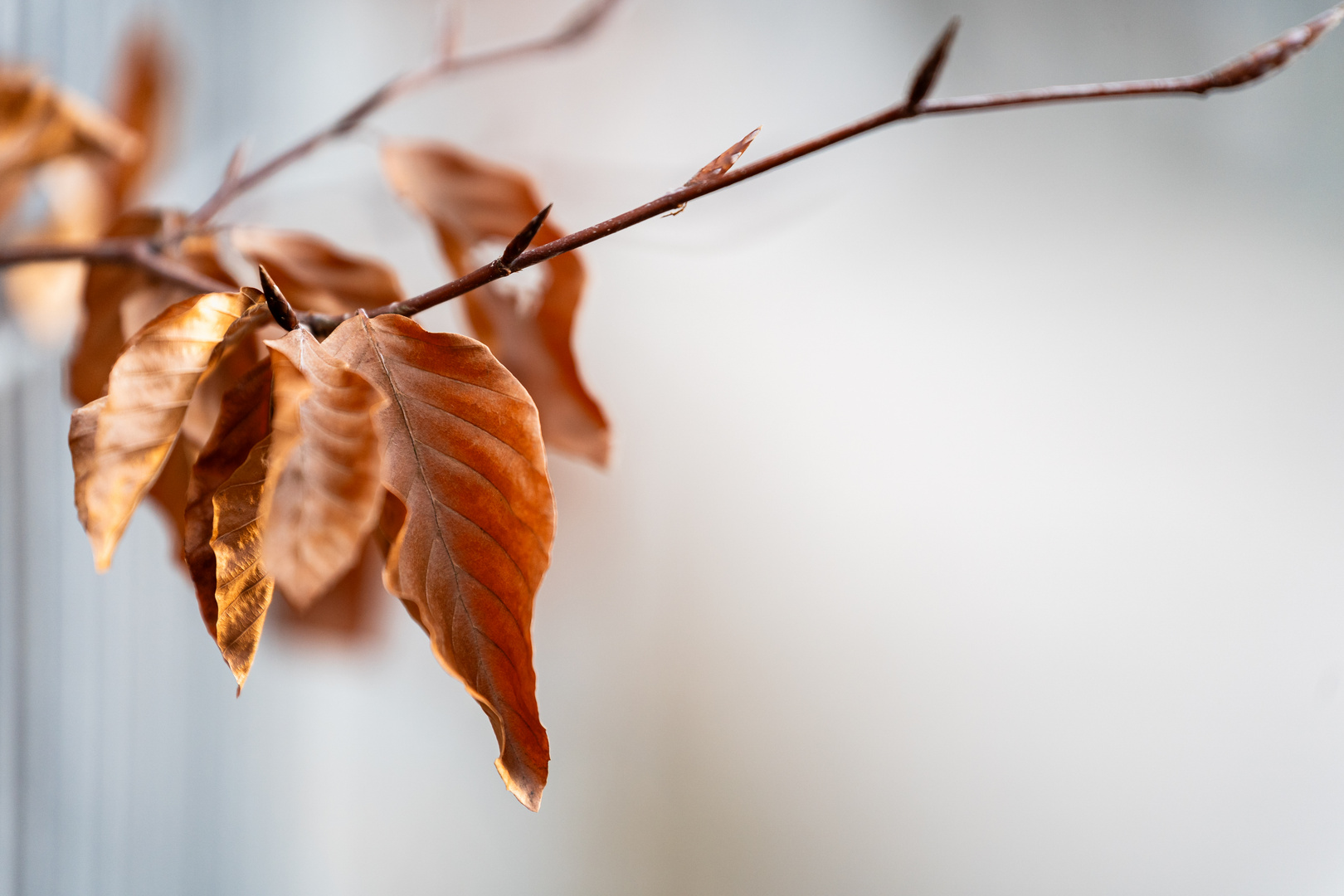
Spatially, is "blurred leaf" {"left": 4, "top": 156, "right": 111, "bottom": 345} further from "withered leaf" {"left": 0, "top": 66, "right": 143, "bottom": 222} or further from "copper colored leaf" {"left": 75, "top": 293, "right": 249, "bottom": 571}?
"copper colored leaf" {"left": 75, "top": 293, "right": 249, "bottom": 571}

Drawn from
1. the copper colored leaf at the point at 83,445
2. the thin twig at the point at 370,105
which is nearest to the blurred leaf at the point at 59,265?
the thin twig at the point at 370,105

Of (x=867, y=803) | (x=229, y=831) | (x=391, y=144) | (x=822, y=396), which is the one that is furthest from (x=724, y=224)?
(x=229, y=831)

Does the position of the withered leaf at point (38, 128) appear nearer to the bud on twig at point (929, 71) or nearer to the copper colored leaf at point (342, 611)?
the copper colored leaf at point (342, 611)

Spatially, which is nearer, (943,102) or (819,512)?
(943,102)

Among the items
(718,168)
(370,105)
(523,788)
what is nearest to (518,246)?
(718,168)

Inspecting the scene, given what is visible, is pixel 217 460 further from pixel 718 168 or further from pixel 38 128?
pixel 38 128

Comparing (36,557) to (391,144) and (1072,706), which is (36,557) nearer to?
(391,144)

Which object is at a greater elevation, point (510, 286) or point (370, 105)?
point (370, 105)
